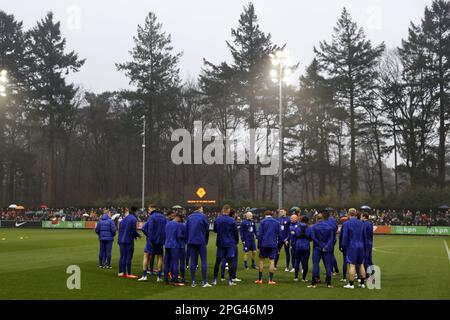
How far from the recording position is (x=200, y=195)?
4344cm

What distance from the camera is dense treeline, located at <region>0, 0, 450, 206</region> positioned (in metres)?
58.6

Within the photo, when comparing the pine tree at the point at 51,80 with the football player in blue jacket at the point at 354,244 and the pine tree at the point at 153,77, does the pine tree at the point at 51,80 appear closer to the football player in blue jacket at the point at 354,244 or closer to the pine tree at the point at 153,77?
the pine tree at the point at 153,77

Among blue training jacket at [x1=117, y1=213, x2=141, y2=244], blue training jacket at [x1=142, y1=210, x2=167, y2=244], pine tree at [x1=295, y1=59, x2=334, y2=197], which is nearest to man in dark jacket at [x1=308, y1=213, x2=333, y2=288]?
blue training jacket at [x1=142, y1=210, x2=167, y2=244]

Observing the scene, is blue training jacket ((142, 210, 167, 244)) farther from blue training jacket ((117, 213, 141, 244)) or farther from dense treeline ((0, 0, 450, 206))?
dense treeline ((0, 0, 450, 206))

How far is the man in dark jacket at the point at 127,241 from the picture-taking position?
16453mm

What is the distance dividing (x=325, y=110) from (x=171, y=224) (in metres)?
52.1

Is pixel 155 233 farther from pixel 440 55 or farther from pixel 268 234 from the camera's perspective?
pixel 440 55

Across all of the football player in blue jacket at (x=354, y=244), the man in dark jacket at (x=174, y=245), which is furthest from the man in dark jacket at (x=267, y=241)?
the man in dark jacket at (x=174, y=245)

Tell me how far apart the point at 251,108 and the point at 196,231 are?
4726 centimetres

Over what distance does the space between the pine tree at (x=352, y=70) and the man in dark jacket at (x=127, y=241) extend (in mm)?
46372

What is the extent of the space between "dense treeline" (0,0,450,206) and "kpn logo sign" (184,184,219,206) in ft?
57.2

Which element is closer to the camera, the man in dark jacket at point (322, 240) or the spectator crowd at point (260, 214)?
the man in dark jacket at point (322, 240)
